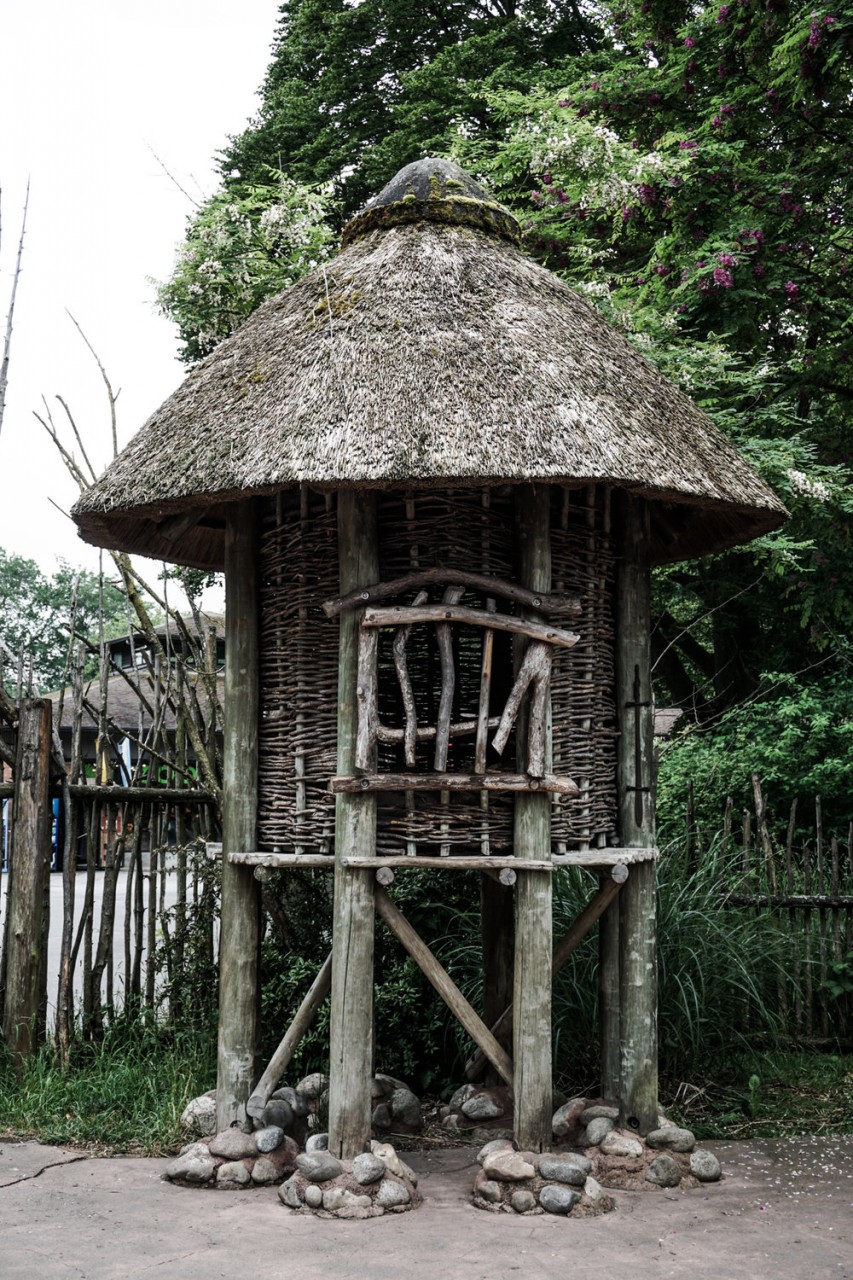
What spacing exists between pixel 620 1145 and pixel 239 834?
2376 millimetres

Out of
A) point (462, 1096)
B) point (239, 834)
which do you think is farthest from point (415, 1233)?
point (239, 834)

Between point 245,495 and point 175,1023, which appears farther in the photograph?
point 175,1023

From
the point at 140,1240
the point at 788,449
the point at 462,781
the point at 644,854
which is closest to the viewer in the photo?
the point at 140,1240

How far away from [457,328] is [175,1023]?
4.47 metres

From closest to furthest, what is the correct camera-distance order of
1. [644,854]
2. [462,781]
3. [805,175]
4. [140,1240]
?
[140,1240], [462,781], [644,854], [805,175]

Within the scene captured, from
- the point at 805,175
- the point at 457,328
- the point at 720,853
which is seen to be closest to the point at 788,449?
the point at 805,175

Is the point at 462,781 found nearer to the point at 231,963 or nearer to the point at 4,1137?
the point at 231,963

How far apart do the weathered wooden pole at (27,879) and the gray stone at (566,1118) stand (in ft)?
9.80

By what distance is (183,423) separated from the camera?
20.3 ft

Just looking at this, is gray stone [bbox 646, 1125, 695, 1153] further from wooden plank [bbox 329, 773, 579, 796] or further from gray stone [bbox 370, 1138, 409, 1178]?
wooden plank [bbox 329, 773, 579, 796]

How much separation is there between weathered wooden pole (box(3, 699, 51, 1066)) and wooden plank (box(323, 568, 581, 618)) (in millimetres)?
2280

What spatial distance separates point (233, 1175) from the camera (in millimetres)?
5539

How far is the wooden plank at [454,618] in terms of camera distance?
5.57 meters

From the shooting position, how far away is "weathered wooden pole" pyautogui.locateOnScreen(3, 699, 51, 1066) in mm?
6812
